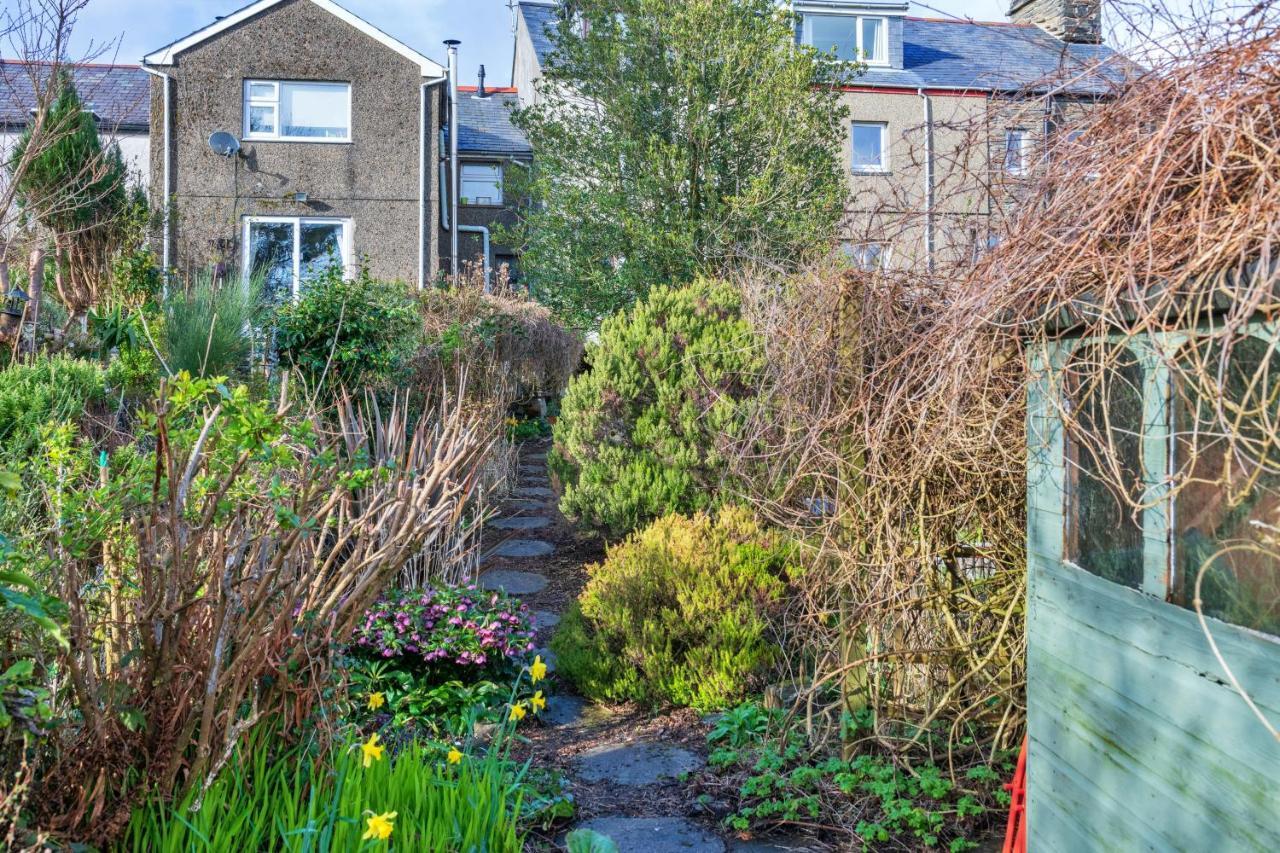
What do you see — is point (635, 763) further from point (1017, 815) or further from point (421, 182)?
point (421, 182)

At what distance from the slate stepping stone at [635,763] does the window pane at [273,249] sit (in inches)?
580

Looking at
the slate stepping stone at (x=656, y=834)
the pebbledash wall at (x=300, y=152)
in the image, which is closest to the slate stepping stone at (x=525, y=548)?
the slate stepping stone at (x=656, y=834)

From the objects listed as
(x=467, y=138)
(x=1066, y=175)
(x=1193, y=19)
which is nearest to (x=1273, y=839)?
(x=1066, y=175)

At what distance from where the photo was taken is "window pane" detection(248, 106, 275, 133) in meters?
17.5

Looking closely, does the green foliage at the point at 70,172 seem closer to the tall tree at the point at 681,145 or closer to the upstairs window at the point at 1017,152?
the tall tree at the point at 681,145

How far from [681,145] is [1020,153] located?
8.53 metres

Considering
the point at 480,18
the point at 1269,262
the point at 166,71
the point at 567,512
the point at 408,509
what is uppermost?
the point at 480,18

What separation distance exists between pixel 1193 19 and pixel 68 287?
42.2ft

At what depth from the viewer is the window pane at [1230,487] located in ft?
5.41

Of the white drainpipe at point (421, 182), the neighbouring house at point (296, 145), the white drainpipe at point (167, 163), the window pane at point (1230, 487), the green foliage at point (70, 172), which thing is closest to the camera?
the window pane at point (1230, 487)

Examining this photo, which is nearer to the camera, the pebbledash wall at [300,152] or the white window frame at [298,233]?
the pebbledash wall at [300,152]

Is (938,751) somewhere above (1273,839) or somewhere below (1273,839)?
below

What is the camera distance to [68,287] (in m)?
12.1

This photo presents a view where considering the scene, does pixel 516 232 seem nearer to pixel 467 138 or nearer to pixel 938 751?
pixel 938 751
